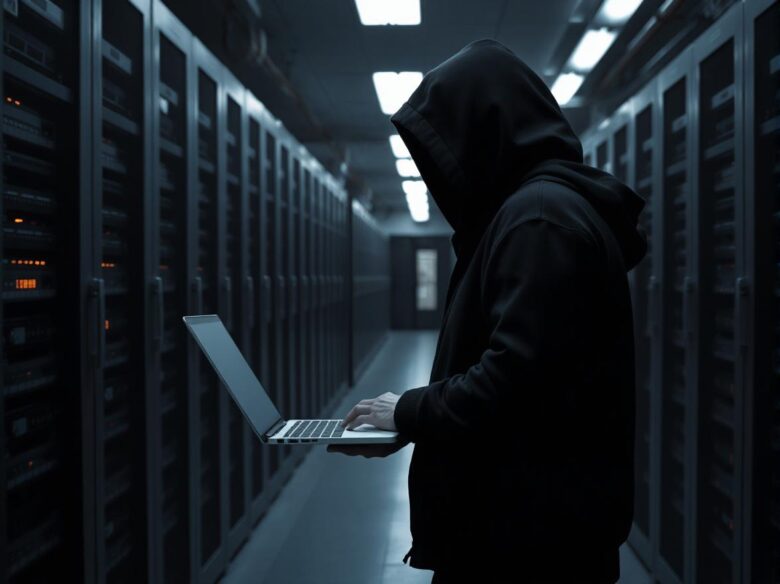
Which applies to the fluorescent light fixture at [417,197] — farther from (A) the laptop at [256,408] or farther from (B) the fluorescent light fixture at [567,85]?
(A) the laptop at [256,408]

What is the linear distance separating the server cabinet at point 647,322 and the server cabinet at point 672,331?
0.11 ft

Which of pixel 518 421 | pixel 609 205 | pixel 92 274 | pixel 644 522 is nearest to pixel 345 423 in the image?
pixel 518 421

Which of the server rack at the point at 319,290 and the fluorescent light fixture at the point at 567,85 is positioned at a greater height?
the fluorescent light fixture at the point at 567,85

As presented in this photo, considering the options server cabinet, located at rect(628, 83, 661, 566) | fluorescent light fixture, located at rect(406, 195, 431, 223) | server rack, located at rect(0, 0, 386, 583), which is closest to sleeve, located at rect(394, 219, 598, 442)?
server rack, located at rect(0, 0, 386, 583)

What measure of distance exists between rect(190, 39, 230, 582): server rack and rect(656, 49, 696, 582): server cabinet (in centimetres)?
174

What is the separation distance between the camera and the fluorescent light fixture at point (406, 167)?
9242 mm

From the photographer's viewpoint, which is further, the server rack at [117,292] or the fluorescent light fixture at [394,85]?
the fluorescent light fixture at [394,85]

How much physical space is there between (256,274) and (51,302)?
1.89m

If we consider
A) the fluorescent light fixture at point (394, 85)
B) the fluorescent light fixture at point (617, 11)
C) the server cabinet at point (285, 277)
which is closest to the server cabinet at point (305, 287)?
the server cabinet at point (285, 277)

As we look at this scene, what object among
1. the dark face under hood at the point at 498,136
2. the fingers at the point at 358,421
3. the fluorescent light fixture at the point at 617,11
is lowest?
the fingers at the point at 358,421

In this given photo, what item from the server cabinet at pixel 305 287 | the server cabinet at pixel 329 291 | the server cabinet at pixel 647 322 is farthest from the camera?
the server cabinet at pixel 329 291

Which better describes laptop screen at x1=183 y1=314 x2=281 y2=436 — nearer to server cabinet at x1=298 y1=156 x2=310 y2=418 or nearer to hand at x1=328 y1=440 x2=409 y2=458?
hand at x1=328 y1=440 x2=409 y2=458

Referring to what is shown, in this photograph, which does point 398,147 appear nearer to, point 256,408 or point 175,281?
point 175,281

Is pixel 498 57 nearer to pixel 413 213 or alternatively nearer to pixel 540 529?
pixel 540 529
